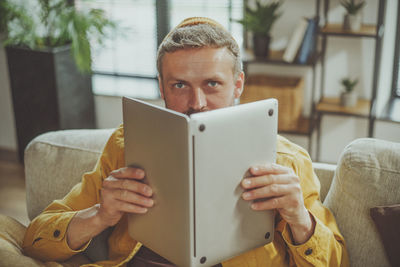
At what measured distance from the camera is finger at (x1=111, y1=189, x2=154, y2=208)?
107cm

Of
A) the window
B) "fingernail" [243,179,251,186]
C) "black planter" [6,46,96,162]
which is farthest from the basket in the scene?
"fingernail" [243,179,251,186]

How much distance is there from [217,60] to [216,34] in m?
0.07

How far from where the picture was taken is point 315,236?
3.93ft

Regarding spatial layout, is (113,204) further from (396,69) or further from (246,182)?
(396,69)

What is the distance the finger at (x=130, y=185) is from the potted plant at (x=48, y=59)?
2.09 metres

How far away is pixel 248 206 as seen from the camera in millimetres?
1045

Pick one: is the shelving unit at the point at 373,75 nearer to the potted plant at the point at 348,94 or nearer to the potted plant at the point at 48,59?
the potted plant at the point at 348,94

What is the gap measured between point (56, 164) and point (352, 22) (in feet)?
6.10

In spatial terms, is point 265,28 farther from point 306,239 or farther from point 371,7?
point 306,239

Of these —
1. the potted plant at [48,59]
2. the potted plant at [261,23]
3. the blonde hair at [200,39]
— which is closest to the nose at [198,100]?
the blonde hair at [200,39]

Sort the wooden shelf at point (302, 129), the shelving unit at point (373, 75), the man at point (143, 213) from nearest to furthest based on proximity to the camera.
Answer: the man at point (143, 213)
the shelving unit at point (373, 75)
the wooden shelf at point (302, 129)

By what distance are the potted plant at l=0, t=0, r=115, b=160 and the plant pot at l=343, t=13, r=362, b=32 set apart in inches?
57.3

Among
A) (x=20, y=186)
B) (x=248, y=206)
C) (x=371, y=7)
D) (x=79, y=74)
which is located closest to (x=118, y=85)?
(x=79, y=74)

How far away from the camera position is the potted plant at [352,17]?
2.71 metres
